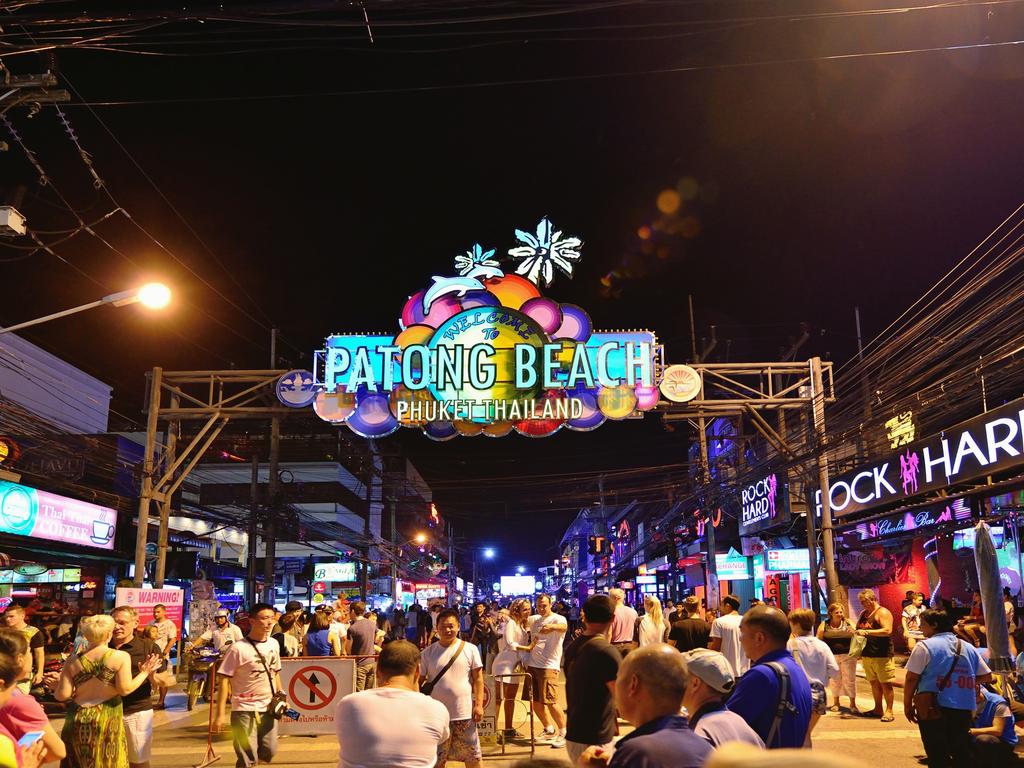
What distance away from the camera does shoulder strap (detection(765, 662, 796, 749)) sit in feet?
→ 15.2

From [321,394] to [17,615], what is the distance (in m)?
7.38

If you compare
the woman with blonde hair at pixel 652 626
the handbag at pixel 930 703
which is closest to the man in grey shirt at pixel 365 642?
the woman with blonde hair at pixel 652 626

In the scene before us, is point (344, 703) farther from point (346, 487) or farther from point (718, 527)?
point (346, 487)

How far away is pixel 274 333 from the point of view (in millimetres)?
27672

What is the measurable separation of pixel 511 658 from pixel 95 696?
7613mm

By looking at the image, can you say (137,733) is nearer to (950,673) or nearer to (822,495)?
(950,673)

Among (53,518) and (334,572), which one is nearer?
(53,518)

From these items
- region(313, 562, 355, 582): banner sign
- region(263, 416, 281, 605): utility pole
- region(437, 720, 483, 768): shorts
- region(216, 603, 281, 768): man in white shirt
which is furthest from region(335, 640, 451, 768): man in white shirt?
region(313, 562, 355, 582): banner sign

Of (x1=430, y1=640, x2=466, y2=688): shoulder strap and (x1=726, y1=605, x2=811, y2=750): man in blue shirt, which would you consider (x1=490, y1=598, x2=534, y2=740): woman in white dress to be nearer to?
(x1=430, y1=640, x2=466, y2=688): shoulder strap

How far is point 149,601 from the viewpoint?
675 inches

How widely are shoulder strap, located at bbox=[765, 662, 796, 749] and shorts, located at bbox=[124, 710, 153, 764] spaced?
5600mm

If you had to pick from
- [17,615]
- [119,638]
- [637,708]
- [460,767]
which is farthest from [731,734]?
[17,615]

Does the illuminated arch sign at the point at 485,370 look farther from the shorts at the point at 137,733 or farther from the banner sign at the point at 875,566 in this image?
the shorts at the point at 137,733

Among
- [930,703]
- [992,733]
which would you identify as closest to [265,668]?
[930,703]
